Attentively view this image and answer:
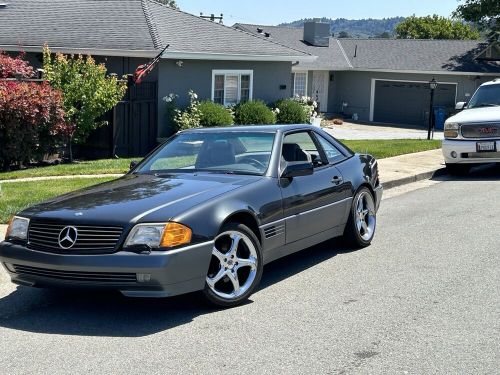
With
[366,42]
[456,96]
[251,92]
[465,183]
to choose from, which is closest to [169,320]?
[465,183]

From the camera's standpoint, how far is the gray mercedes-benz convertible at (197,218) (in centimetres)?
574

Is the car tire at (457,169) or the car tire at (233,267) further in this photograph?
the car tire at (457,169)

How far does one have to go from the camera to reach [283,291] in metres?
6.82

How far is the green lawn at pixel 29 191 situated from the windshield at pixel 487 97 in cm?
860

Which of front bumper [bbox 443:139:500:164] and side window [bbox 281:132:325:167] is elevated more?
side window [bbox 281:132:325:167]

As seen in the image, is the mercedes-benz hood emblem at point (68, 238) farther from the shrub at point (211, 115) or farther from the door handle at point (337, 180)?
the shrub at point (211, 115)

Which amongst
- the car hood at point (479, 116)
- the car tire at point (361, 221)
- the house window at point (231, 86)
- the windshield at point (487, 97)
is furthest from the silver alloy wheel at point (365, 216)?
the house window at point (231, 86)

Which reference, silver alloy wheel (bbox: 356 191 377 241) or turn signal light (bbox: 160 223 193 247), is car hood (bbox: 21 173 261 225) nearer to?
turn signal light (bbox: 160 223 193 247)

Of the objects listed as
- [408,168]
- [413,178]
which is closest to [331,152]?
[413,178]

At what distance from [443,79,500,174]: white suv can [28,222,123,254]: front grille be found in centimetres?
1101

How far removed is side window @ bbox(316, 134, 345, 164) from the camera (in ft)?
26.9

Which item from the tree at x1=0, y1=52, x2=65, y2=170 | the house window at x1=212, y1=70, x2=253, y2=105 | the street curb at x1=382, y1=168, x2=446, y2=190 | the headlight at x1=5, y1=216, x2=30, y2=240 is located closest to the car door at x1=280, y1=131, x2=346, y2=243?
the headlight at x1=5, y1=216, x2=30, y2=240

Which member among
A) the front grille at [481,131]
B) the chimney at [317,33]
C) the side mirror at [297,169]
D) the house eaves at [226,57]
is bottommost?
the side mirror at [297,169]

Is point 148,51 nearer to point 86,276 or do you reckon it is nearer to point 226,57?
point 226,57
